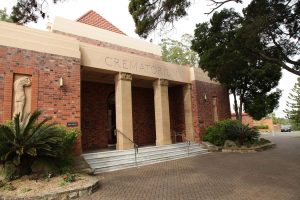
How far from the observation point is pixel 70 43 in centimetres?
953

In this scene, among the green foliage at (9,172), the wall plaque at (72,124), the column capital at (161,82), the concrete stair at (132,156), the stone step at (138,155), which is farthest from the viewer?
the column capital at (161,82)

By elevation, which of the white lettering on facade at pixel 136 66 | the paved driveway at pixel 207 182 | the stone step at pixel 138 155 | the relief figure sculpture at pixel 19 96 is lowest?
the paved driveway at pixel 207 182

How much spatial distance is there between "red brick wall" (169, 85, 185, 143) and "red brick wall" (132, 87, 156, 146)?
1359mm

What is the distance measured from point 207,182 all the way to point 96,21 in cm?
1271

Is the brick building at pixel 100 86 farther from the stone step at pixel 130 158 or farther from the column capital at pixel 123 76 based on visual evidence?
the stone step at pixel 130 158

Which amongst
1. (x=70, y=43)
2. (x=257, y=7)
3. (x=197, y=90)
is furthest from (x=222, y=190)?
(x=197, y=90)

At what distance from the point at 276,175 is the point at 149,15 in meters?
6.71

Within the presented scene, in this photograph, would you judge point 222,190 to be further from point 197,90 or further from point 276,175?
point 197,90

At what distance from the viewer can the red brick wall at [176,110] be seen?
50.2 ft

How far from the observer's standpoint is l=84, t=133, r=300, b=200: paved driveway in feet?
17.7

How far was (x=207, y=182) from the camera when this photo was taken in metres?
6.55

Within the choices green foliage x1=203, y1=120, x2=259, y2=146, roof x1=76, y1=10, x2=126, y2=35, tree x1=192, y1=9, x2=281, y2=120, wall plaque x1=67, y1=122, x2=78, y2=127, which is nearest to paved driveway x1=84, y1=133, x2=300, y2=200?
wall plaque x1=67, y1=122, x2=78, y2=127

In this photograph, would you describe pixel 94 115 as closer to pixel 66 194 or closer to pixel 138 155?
pixel 138 155

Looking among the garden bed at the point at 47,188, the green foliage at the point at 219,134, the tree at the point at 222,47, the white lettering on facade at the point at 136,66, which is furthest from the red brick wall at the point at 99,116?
the garden bed at the point at 47,188
